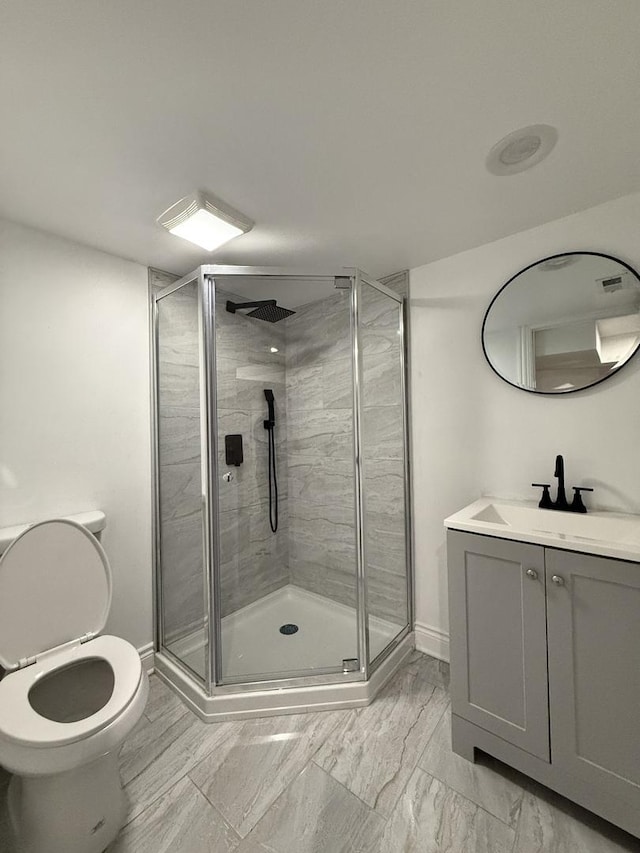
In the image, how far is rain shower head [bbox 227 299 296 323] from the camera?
1991mm

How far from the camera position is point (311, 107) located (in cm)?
102

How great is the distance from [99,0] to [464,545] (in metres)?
1.86

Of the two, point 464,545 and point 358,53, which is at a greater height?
point 358,53

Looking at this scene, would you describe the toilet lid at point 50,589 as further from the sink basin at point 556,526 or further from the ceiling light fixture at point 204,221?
the sink basin at point 556,526

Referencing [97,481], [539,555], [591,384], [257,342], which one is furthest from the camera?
[257,342]

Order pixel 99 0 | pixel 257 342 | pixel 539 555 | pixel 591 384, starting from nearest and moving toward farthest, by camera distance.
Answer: pixel 99 0 < pixel 539 555 < pixel 591 384 < pixel 257 342

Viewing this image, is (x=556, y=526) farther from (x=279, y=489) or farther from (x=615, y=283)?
(x=279, y=489)

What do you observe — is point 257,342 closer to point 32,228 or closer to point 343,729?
point 32,228

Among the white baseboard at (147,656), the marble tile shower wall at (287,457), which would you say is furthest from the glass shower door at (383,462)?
the white baseboard at (147,656)

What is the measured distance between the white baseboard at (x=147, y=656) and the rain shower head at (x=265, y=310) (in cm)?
192

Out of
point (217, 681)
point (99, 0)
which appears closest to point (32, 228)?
point (99, 0)

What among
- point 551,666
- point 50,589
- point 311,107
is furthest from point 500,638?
point 311,107

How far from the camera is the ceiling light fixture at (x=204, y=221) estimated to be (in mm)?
1394

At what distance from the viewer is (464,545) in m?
1.41
